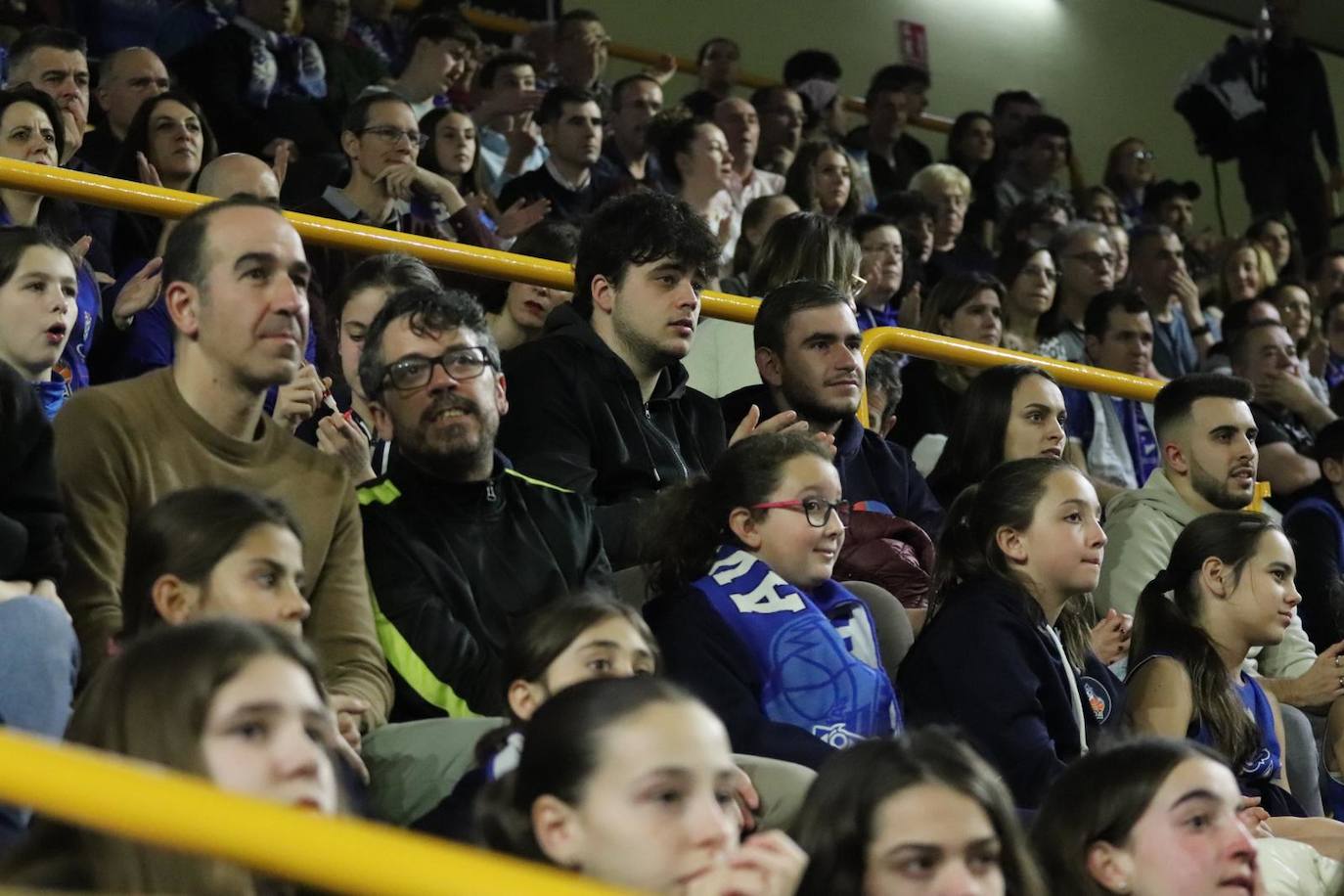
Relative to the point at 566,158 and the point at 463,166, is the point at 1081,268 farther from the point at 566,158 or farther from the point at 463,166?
the point at 463,166

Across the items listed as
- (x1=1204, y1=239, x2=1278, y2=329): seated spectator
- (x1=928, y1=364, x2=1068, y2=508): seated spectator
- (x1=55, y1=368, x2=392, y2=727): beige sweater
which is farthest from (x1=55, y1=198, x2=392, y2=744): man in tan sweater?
(x1=1204, y1=239, x2=1278, y2=329): seated spectator

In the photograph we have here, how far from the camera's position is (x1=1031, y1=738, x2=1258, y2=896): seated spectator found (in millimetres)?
2527

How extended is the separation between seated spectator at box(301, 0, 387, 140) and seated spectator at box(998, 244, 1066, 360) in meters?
2.07

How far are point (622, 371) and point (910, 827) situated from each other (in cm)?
180

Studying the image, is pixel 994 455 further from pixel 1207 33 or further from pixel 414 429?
pixel 1207 33

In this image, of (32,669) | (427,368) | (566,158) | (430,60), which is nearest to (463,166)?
(566,158)

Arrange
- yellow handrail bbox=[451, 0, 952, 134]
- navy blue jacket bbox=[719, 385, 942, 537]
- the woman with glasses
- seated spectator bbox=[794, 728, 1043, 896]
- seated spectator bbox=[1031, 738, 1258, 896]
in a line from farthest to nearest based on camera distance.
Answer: yellow handrail bbox=[451, 0, 952, 134] → navy blue jacket bbox=[719, 385, 942, 537] → the woman with glasses → seated spectator bbox=[1031, 738, 1258, 896] → seated spectator bbox=[794, 728, 1043, 896]

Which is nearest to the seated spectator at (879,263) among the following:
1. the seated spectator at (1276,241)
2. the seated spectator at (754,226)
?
the seated spectator at (754,226)

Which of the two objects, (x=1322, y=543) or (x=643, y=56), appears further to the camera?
(x=643, y=56)

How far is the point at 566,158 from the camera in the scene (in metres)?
6.38

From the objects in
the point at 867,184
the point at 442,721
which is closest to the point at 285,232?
the point at 442,721

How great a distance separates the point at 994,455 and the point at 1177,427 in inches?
20.3

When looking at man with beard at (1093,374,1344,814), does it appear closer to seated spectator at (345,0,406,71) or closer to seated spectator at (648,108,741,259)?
seated spectator at (648,108,741,259)

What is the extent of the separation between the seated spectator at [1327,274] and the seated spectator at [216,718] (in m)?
6.94
